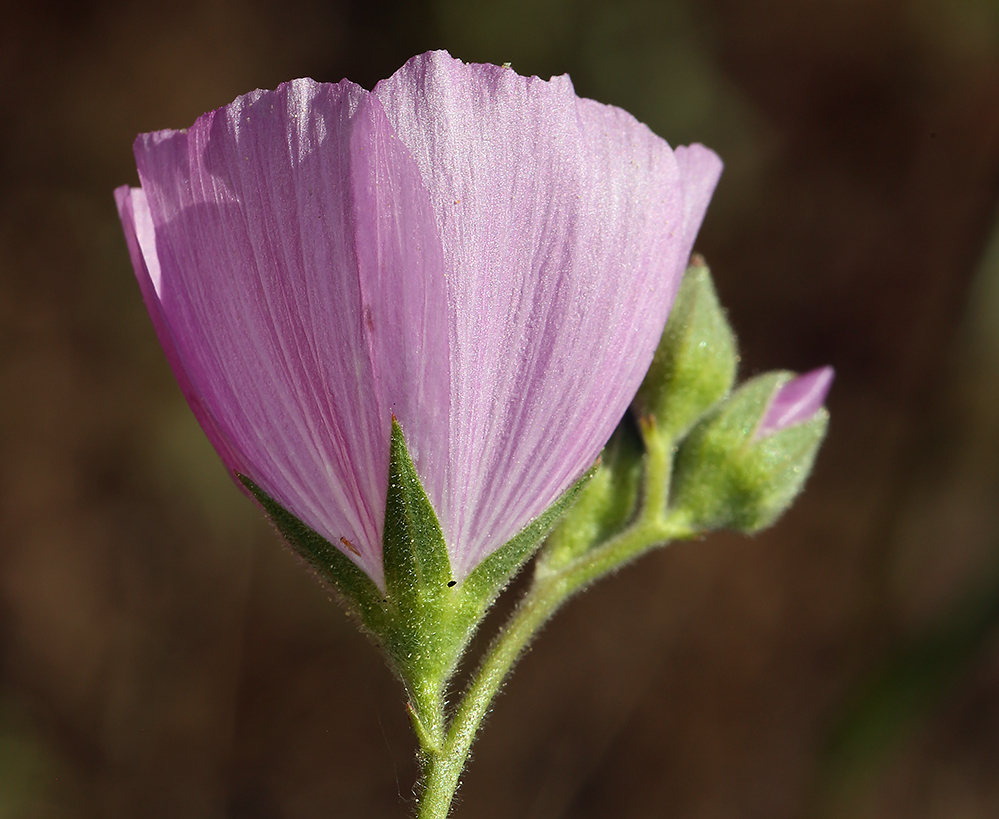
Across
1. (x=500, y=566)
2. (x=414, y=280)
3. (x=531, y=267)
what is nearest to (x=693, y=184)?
(x=531, y=267)

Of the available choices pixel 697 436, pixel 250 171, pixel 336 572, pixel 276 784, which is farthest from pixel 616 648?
pixel 250 171

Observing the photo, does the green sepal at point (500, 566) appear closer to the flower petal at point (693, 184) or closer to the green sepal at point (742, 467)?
the flower petal at point (693, 184)

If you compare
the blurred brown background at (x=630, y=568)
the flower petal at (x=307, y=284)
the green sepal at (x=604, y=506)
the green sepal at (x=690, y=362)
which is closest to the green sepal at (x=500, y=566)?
the flower petal at (x=307, y=284)

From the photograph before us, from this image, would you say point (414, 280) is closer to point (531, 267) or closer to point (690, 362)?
point (531, 267)

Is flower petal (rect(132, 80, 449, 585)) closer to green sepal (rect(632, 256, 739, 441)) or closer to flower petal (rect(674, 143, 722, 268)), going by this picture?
flower petal (rect(674, 143, 722, 268))

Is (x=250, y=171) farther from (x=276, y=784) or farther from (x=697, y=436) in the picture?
(x=276, y=784)
